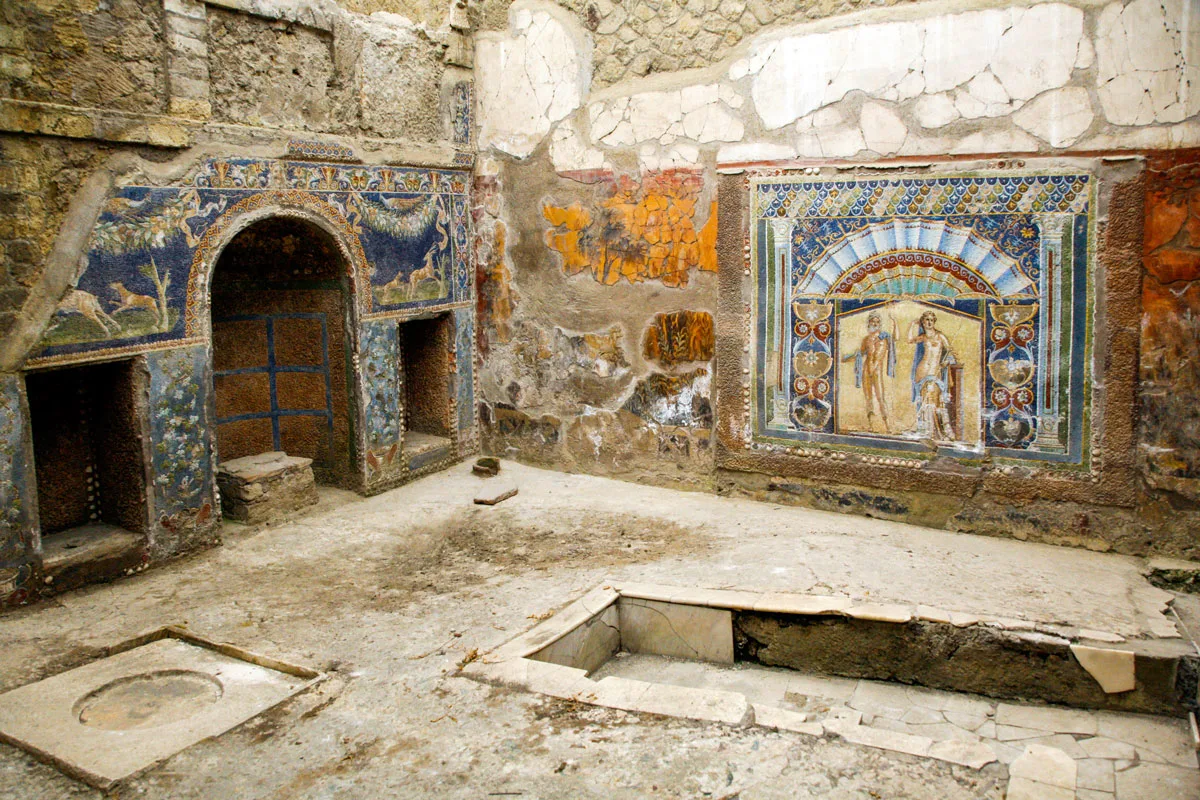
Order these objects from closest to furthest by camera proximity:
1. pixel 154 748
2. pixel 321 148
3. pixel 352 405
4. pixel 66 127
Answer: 1. pixel 154 748
2. pixel 66 127
3. pixel 321 148
4. pixel 352 405

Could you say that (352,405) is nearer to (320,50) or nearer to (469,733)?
(320,50)

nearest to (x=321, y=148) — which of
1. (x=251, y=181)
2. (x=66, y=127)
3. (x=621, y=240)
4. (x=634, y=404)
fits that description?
(x=251, y=181)

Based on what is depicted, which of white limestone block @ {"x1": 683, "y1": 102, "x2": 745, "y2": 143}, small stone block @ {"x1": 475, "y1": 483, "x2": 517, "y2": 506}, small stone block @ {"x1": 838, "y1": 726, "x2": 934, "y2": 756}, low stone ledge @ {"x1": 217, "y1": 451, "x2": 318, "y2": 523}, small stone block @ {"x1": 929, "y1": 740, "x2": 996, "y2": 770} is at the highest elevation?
white limestone block @ {"x1": 683, "y1": 102, "x2": 745, "y2": 143}

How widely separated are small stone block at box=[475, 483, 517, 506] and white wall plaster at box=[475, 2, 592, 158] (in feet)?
6.56

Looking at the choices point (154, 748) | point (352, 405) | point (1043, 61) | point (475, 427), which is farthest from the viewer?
point (475, 427)

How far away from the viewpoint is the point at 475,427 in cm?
643

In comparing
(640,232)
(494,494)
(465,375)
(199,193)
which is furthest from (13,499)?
(640,232)

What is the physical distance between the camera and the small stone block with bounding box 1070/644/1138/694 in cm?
353

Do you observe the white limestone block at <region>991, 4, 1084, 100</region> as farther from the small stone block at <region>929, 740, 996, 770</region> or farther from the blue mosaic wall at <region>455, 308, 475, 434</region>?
the blue mosaic wall at <region>455, 308, 475, 434</region>

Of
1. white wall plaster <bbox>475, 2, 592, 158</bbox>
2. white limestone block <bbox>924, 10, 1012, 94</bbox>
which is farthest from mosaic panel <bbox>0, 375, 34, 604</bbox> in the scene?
white limestone block <bbox>924, 10, 1012, 94</bbox>

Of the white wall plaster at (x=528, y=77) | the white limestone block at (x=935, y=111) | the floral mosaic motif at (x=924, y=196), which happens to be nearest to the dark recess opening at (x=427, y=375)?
the white wall plaster at (x=528, y=77)

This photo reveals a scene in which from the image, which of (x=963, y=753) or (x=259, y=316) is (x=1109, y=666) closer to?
(x=963, y=753)

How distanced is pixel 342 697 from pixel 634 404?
9.43ft

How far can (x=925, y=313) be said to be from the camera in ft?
16.0
